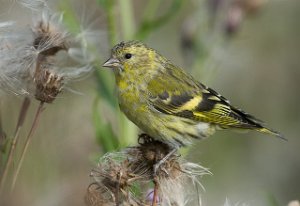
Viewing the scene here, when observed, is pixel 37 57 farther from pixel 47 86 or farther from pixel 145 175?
pixel 145 175

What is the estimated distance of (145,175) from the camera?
373cm

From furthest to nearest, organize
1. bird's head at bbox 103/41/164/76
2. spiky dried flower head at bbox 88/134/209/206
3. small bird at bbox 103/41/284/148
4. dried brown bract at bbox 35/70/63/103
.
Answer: bird's head at bbox 103/41/164/76 < small bird at bbox 103/41/284/148 < dried brown bract at bbox 35/70/63/103 < spiky dried flower head at bbox 88/134/209/206

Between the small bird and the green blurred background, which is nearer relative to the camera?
the small bird

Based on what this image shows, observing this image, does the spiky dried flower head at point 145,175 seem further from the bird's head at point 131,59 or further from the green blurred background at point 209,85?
the bird's head at point 131,59

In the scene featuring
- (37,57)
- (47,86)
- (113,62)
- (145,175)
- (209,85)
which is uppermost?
(209,85)

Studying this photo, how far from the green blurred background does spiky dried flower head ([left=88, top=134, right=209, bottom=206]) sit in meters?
0.46

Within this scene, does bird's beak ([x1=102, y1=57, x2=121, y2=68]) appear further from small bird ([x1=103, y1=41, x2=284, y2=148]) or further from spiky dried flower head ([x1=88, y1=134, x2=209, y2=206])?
spiky dried flower head ([x1=88, y1=134, x2=209, y2=206])

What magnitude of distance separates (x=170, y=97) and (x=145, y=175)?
124cm

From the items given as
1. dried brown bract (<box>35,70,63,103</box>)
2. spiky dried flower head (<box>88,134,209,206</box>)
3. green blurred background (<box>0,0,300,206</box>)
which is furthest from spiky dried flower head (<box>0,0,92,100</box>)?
spiky dried flower head (<box>88,134,209,206</box>)

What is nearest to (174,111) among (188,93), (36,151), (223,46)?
(188,93)

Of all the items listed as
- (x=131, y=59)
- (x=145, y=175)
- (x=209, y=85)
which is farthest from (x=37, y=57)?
(x=209, y=85)

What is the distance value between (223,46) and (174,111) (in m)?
1.79

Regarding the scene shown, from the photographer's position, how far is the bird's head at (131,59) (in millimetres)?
4879

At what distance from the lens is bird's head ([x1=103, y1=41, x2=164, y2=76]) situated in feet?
16.0
